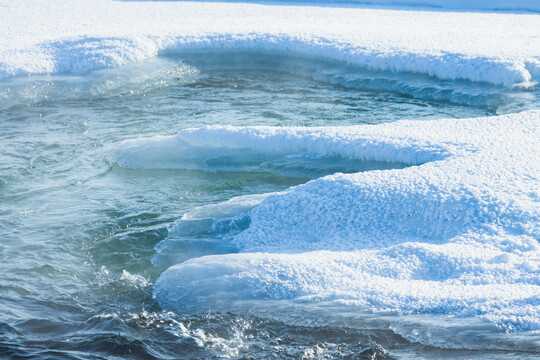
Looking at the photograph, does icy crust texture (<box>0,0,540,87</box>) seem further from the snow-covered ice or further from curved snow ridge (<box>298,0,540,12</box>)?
curved snow ridge (<box>298,0,540,12</box>)

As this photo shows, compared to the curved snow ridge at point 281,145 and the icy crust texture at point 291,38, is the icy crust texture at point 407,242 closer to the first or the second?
the curved snow ridge at point 281,145

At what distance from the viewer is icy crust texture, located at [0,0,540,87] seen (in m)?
6.94

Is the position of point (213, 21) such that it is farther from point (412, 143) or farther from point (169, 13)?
point (412, 143)

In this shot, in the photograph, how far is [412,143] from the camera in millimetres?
4305

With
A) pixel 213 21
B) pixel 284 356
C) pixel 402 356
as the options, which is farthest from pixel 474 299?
pixel 213 21

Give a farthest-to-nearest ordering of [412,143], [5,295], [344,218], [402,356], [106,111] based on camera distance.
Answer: [106,111], [412,143], [344,218], [5,295], [402,356]

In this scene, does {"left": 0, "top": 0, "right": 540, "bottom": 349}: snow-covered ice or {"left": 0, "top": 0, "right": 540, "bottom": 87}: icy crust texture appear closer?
{"left": 0, "top": 0, "right": 540, "bottom": 349}: snow-covered ice

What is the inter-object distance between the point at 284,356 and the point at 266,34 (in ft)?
20.1

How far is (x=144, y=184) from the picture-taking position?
466cm

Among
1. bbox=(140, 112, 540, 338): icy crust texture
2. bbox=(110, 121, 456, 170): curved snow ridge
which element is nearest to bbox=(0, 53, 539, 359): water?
bbox=(110, 121, 456, 170): curved snow ridge

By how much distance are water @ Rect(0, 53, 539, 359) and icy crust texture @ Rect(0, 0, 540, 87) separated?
0.19m

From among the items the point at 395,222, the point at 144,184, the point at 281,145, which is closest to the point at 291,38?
the point at 281,145

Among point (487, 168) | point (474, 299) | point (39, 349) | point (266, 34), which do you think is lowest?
point (39, 349)

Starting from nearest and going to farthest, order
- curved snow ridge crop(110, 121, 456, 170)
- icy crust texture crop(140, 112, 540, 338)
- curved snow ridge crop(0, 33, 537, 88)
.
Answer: icy crust texture crop(140, 112, 540, 338)
curved snow ridge crop(110, 121, 456, 170)
curved snow ridge crop(0, 33, 537, 88)
